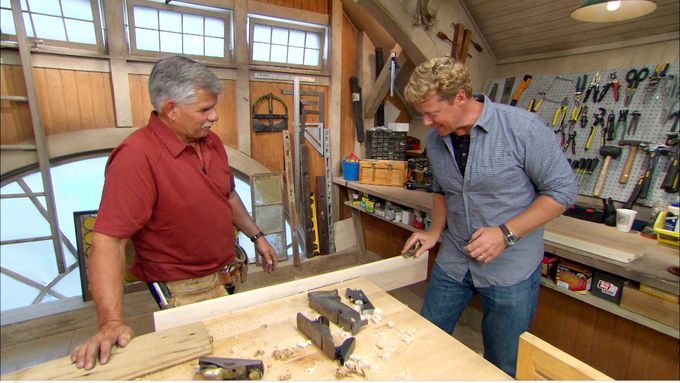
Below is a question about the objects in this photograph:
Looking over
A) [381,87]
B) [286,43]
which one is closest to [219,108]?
[286,43]

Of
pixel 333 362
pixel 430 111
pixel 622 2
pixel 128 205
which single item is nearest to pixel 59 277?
pixel 128 205

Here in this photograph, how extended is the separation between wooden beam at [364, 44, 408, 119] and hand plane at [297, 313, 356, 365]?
2.24m

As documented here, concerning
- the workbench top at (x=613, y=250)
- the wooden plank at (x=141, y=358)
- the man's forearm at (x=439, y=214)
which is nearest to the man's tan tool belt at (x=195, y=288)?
the wooden plank at (x=141, y=358)

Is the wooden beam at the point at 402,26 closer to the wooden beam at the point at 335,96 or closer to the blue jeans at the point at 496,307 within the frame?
the wooden beam at the point at 335,96

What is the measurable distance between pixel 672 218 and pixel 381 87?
238cm

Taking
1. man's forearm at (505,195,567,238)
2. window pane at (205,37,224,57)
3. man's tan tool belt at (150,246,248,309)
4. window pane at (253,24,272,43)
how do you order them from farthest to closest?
window pane at (253,24,272,43) < window pane at (205,37,224,57) < man's tan tool belt at (150,246,248,309) < man's forearm at (505,195,567,238)

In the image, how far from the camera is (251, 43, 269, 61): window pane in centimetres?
247

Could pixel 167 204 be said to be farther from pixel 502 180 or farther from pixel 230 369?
pixel 502 180

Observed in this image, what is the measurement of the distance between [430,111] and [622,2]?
2.45ft

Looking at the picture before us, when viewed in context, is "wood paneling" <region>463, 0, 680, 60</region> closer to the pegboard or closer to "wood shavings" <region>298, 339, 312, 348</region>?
the pegboard

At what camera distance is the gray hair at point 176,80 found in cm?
94

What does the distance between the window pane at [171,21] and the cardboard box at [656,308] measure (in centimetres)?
241

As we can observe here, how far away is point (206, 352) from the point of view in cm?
69

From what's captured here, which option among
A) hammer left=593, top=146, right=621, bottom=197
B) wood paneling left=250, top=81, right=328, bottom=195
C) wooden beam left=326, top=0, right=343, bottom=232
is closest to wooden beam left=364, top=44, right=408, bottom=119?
wooden beam left=326, top=0, right=343, bottom=232
